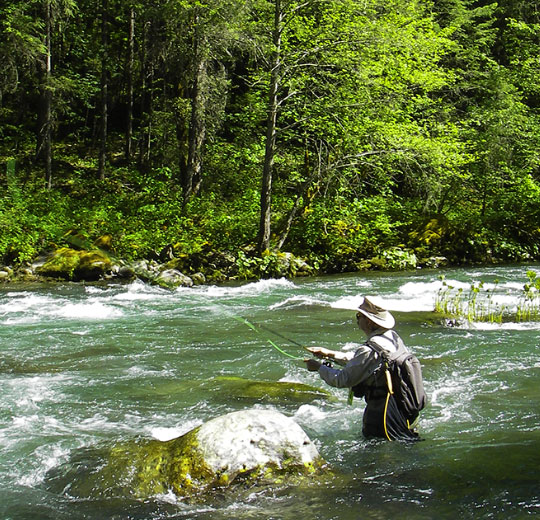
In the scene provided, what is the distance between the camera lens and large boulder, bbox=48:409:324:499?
13.7ft

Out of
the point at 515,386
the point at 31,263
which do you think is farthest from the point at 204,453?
the point at 31,263

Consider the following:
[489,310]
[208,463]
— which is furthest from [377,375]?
[489,310]

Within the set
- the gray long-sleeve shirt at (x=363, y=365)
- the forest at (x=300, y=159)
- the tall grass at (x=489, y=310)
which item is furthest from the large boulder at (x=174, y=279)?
the gray long-sleeve shirt at (x=363, y=365)

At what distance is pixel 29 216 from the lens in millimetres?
17828

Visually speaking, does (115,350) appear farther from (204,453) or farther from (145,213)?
(145,213)

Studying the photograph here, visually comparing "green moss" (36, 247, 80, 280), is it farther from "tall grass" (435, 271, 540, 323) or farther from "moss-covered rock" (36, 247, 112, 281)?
"tall grass" (435, 271, 540, 323)

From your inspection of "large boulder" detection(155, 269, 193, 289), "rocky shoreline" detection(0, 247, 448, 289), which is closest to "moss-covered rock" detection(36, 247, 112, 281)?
"rocky shoreline" detection(0, 247, 448, 289)

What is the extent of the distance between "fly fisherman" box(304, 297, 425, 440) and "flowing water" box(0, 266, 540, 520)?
0.22m

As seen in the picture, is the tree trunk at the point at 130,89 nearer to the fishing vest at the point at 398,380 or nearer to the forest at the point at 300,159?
the forest at the point at 300,159

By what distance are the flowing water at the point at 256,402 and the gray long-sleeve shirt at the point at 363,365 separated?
66cm

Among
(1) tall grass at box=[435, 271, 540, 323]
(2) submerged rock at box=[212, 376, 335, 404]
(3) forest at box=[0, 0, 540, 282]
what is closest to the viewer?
(2) submerged rock at box=[212, 376, 335, 404]

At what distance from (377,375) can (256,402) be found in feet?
5.94

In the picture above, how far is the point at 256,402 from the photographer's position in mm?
6078

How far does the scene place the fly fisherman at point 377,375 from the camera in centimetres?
462
